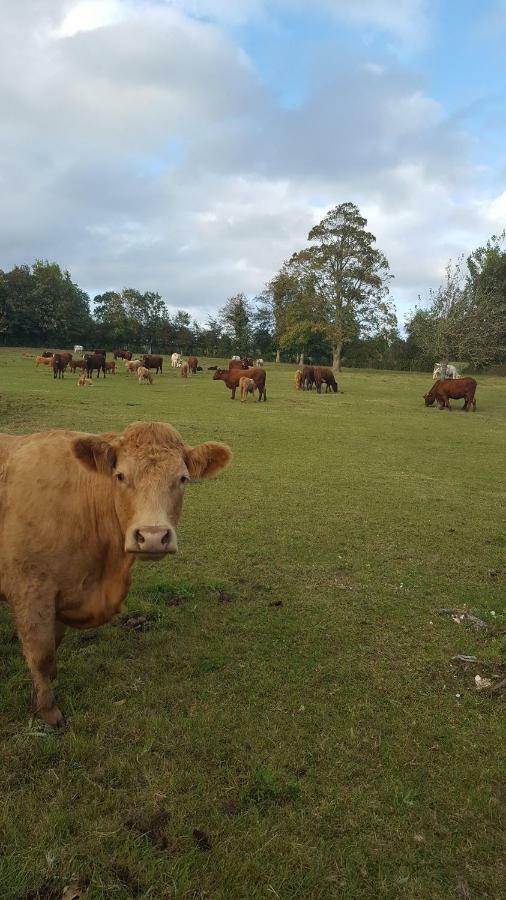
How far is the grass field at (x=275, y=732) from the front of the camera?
2.49 m


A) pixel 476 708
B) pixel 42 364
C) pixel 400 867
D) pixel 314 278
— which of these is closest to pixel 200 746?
pixel 400 867

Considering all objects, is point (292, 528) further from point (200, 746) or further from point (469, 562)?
point (200, 746)

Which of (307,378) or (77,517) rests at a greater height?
(307,378)

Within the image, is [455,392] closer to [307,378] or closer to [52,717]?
[307,378]

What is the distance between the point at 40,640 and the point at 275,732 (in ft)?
5.51

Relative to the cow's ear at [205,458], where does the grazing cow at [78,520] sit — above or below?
below

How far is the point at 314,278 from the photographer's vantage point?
54469mm

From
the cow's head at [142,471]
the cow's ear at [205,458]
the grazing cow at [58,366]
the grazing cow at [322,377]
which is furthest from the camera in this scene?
the grazing cow at [58,366]

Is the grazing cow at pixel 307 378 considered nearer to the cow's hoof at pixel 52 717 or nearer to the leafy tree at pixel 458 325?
the leafy tree at pixel 458 325

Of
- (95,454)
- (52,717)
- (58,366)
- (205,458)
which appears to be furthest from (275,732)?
(58,366)

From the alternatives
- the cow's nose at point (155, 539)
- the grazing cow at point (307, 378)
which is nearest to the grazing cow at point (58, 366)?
the grazing cow at point (307, 378)

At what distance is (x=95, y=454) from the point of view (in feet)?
11.1

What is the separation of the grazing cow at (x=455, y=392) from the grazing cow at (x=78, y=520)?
26486 millimetres

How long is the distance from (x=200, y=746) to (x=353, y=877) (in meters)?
1.14
